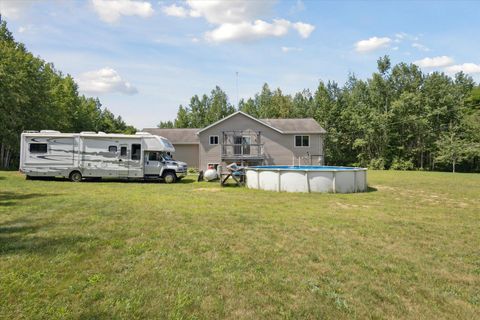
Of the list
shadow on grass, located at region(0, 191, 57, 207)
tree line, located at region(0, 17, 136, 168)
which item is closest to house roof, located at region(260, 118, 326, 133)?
shadow on grass, located at region(0, 191, 57, 207)

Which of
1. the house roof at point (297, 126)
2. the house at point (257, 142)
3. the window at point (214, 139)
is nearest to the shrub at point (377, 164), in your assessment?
the house roof at point (297, 126)

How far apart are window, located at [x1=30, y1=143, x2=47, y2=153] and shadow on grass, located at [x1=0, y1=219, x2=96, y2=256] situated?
518 inches

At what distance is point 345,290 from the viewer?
13.4 feet

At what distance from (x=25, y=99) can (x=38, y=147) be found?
53.6 feet

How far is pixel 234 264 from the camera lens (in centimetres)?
489

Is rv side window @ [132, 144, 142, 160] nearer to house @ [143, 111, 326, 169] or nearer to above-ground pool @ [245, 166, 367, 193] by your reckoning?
above-ground pool @ [245, 166, 367, 193]

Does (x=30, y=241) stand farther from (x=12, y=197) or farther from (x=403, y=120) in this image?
(x=403, y=120)

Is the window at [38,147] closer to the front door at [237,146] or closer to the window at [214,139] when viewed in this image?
the window at [214,139]

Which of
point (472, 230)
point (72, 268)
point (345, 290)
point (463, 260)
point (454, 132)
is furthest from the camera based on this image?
point (454, 132)

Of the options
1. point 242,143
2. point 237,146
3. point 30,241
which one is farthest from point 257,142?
point 30,241

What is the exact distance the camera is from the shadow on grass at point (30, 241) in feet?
17.4

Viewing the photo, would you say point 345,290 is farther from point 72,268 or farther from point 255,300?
point 72,268

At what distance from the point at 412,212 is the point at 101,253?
9113 millimetres

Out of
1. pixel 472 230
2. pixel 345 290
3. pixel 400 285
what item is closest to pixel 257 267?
pixel 345 290
